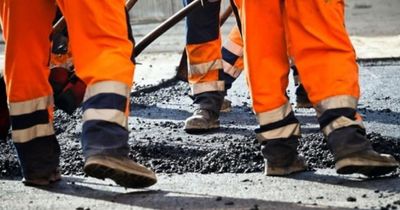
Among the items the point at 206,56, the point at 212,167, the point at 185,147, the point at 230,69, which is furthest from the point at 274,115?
the point at 230,69

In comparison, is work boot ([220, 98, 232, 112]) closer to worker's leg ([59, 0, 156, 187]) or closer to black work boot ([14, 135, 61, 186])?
black work boot ([14, 135, 61, 186])

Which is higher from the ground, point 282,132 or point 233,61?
point 282,132

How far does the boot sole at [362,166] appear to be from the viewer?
3428mm

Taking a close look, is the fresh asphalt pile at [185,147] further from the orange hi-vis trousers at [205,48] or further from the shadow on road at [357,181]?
the orange hi-vis trousers at [205,48]

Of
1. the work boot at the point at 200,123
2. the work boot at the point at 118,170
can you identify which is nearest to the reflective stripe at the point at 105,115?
the work boot at the point at 118,170

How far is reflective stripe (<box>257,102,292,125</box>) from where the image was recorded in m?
3.72

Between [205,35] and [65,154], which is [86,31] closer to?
[65,154]

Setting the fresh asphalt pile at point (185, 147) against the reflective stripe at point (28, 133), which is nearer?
the reflective stripe at point (28, 133)

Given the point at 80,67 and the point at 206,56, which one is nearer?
the point at 80,67

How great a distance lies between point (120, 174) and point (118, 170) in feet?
0.08

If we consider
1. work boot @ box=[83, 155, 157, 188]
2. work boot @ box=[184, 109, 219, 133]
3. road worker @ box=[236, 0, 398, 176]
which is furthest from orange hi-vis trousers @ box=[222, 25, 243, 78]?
work boot @ box=[83, 155, 157, 188]

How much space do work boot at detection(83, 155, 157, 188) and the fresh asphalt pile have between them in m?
0.64

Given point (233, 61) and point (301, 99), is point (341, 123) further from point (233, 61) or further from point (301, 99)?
point (233, 61)

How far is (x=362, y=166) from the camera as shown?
3430 millimetres
